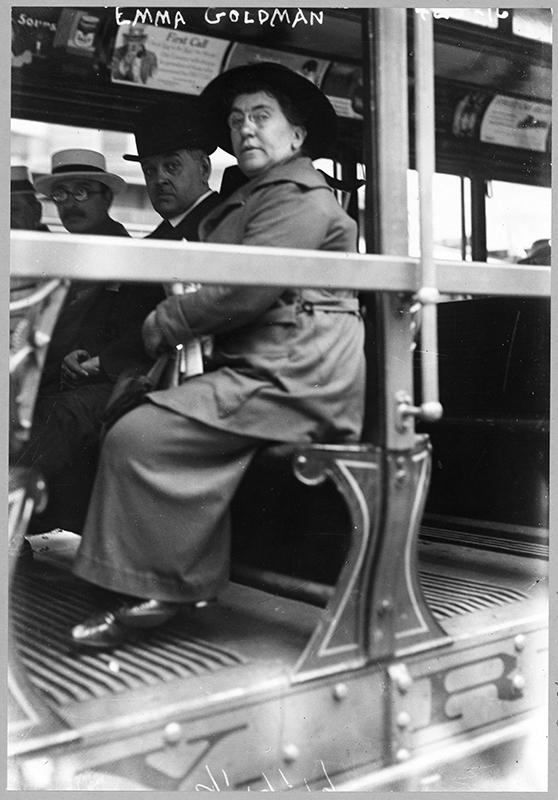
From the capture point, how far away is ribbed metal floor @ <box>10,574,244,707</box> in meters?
1.86

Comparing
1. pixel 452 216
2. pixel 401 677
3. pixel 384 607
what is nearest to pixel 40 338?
pixel 384 607

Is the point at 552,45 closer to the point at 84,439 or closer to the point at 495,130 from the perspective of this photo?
the point at 495,130

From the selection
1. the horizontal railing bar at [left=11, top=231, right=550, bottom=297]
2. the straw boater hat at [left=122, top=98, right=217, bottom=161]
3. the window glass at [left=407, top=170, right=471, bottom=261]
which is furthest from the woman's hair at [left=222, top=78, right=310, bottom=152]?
the window glass at [left=407, top=170, right=471, bottom=261]

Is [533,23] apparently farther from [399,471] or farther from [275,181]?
[399,471]

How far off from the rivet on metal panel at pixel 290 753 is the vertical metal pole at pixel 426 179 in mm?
794

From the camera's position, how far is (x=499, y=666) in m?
2.37

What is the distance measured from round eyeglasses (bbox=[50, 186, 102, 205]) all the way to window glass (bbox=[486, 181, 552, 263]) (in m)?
1.23

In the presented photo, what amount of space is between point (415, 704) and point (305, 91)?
1.54 metres

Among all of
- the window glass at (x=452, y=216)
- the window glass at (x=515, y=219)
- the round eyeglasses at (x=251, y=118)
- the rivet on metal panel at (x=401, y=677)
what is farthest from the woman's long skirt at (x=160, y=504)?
the window glass at (x=452, y=216)

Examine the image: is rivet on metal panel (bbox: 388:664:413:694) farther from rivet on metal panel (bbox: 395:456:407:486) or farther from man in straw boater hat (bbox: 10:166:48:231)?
man in straw boater hat (bbox: 10:166:48:231)

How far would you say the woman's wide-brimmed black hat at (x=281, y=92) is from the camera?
2.20 metres

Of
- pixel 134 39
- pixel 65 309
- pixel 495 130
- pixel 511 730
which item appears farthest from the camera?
pixel 495 130

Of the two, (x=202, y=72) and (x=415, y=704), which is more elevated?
(x=202, y=72)

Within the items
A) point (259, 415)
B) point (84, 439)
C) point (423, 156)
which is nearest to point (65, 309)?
point (84, 439)
